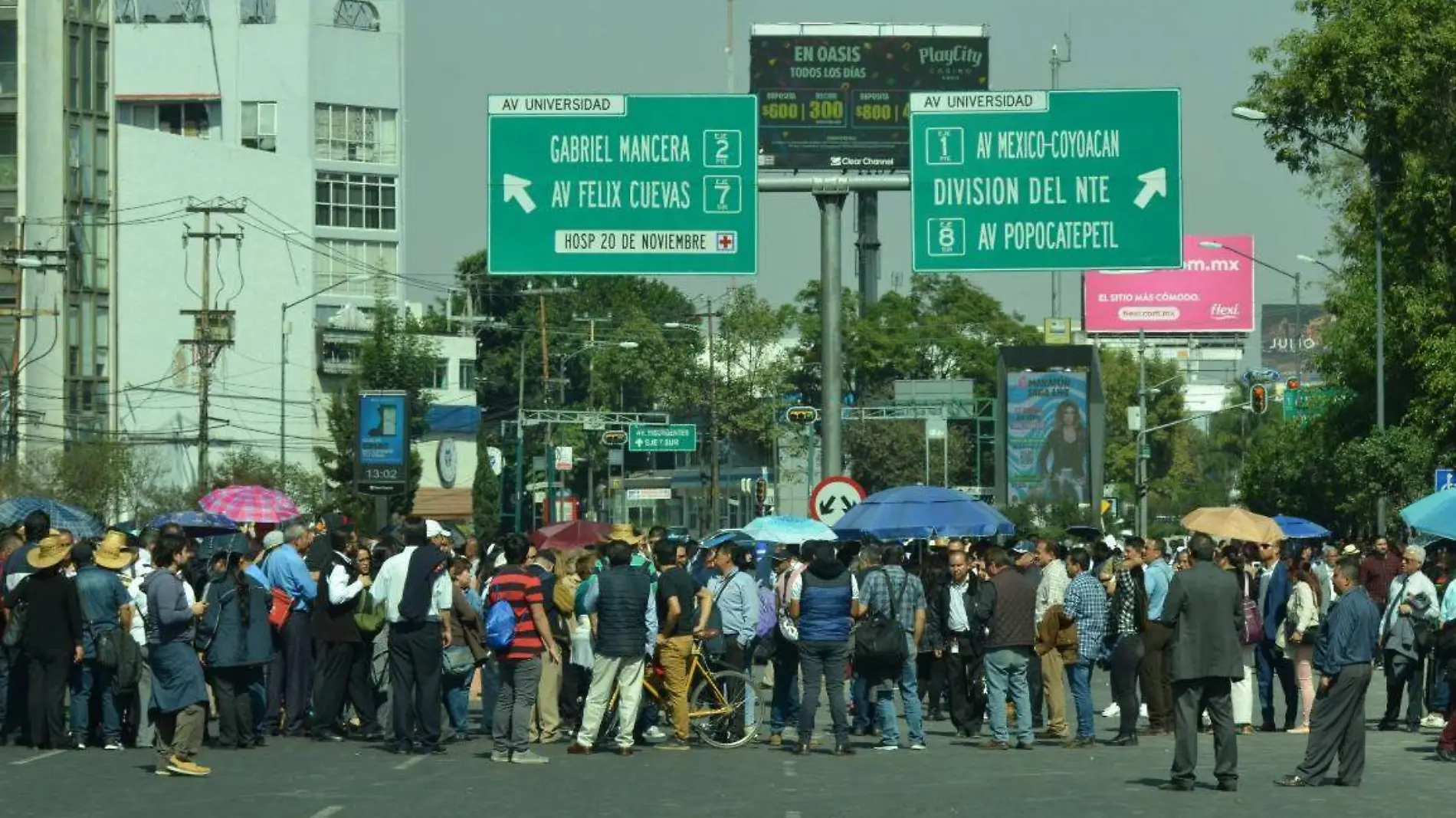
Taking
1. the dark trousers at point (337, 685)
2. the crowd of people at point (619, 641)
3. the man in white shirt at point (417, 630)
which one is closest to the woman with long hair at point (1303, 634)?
the crowd of people at point (619, 641)

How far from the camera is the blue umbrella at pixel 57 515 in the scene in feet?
98.4

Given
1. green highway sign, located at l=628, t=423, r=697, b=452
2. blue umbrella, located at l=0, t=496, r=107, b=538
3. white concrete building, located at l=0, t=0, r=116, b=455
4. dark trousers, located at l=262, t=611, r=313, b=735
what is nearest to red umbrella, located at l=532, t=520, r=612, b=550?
blue umbrella, located at l=0, t=496, r=107, b=538

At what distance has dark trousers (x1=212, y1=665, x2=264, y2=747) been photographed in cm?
1938

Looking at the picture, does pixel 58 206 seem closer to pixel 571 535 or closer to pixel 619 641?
pixel 571 535

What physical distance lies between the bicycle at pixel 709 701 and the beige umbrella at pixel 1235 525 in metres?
6.19

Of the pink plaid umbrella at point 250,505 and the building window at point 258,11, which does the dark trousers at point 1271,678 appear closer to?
the pink plaid umbrella at point 250,505

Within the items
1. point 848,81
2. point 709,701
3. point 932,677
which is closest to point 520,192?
point 932,677

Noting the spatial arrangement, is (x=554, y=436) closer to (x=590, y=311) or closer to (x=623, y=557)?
(x=590, y=311)

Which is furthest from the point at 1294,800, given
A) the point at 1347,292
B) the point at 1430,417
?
the point at 1347,292

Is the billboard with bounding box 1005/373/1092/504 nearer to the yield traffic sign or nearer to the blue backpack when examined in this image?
the yield traffic sign

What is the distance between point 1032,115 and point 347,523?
33.1ft

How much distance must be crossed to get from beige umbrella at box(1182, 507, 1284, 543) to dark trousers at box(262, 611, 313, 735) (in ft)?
29.6

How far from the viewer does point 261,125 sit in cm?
9106

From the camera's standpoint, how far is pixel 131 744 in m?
20.1
